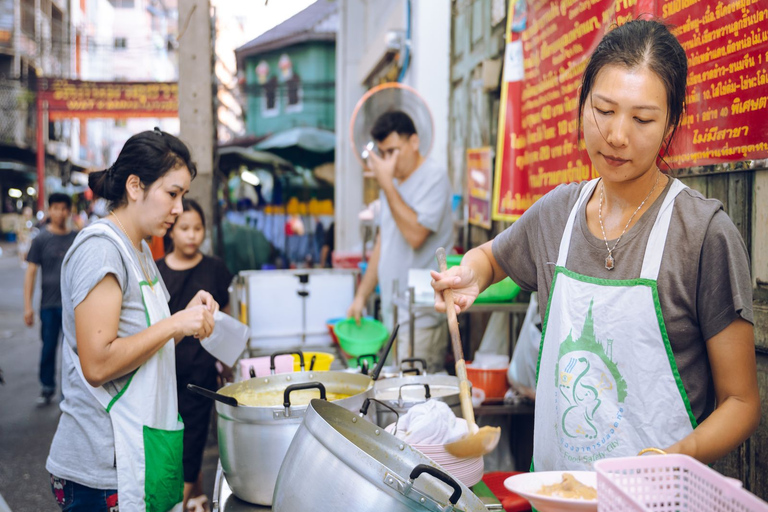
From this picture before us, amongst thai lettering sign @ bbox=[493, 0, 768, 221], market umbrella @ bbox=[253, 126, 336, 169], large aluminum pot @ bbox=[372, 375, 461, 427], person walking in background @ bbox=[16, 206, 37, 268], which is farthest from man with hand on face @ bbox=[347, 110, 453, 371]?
person walking in background @ bbox=[16, 206, 37, 268]

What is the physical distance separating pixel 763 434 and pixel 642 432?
0.82 metres

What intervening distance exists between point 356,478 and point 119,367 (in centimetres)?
110

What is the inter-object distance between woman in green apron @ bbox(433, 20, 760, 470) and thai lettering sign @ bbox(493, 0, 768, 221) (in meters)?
0.54

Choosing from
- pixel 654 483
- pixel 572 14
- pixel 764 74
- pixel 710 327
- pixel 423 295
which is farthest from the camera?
pixel 423 295

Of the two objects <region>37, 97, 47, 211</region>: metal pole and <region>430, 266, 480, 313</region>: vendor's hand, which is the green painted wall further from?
<region>430, 266, 480, 313</region>: vendor's hand

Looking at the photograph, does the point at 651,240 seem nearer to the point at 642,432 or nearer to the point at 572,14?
the point at 642,432

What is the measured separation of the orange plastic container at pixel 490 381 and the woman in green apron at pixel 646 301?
1871mm

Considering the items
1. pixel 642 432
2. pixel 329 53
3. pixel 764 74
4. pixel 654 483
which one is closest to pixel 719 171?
pixel 764 74

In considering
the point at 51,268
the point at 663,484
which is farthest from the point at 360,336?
the point at 51,268

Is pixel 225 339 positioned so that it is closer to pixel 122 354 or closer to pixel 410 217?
pixel 122 354

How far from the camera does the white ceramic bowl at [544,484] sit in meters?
1.17

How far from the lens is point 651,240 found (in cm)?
151

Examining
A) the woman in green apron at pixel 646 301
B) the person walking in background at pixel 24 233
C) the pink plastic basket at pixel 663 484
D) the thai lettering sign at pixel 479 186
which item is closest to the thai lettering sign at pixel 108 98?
the person walking in background at pixel 24 233

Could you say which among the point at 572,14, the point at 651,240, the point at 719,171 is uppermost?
the point at 572,14
